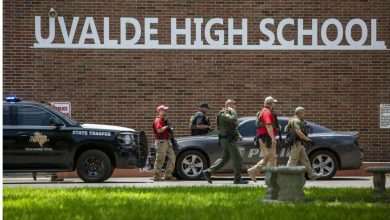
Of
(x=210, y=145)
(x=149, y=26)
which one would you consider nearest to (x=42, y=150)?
(x=210, y=145)

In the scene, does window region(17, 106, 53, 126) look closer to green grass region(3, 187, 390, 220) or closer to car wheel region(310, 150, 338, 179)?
green grass region(3, 187, 390, 220)

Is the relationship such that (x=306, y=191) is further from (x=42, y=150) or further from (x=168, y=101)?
(x=168, y=101)

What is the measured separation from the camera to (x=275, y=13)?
24.7 m

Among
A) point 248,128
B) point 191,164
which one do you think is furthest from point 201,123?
point 191,164

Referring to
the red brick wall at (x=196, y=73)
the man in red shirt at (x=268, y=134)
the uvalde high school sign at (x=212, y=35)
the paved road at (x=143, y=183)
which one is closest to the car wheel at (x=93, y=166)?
the paved road at (x=143, y=183)

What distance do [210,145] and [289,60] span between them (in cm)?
523

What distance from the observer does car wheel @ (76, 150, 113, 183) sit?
1834cm

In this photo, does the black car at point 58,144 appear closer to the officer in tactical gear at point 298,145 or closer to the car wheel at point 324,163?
the officer in tactical gear at point 298,145

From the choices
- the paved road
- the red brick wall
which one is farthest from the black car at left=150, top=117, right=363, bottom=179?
the red brick wall

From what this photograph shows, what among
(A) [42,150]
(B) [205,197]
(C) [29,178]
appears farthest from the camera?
(C) [29,178]

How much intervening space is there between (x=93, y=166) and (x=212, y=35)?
285 inches

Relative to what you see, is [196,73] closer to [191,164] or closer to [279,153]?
[191,164]

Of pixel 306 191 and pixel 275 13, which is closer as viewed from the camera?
pixel 306 191

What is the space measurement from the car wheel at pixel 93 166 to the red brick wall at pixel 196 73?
5702mm
